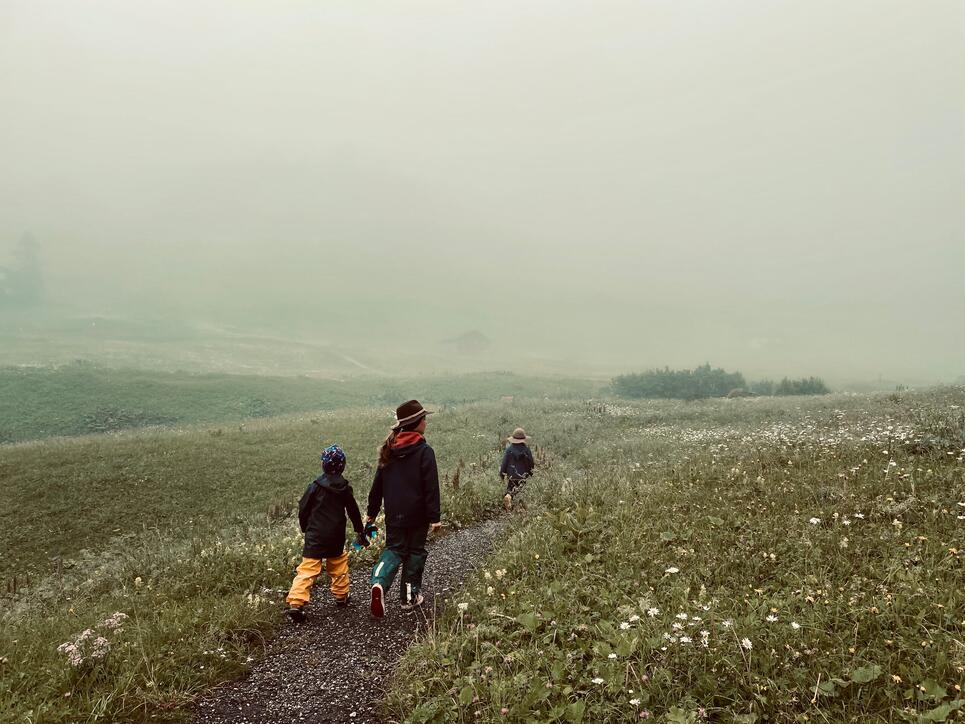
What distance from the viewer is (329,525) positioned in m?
7.89

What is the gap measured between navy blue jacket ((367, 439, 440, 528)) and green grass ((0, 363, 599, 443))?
4286 centimetres

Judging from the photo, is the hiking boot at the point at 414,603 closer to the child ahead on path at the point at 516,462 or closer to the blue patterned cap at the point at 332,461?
the blue patterned cap at the point at 332,461

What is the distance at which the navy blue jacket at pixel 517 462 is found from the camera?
1489 cm

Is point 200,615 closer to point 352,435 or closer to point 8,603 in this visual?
point 8,603

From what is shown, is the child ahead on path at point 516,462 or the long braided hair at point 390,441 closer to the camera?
Result: the long braided hair at point 390,441

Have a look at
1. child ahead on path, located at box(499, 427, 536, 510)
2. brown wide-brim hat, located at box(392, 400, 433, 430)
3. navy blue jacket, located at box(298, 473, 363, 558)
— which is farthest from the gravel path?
child ahead on path, located at box(499, 427, 536, 510)

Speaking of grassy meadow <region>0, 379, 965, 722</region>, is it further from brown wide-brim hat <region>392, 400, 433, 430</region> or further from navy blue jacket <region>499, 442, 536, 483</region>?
brown wide-brim hat <region>392, 400, 433, 430</region>

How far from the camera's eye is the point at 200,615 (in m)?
7.22

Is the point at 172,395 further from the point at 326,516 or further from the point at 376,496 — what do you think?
the point at 376,496

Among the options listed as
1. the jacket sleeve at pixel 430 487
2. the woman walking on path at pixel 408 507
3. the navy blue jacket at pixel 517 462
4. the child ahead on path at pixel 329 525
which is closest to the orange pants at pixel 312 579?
the child ahead on path at pixel 329 525

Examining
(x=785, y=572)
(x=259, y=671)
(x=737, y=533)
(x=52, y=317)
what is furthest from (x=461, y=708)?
(x=52, y=317)

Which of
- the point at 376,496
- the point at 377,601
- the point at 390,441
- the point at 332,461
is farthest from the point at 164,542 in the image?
the point at 390,441

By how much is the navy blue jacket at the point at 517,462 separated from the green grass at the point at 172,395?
118ft

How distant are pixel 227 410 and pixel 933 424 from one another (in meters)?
65.0
